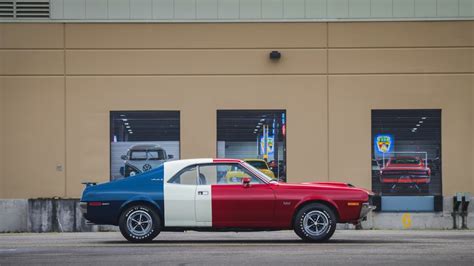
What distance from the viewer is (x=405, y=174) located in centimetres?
2722

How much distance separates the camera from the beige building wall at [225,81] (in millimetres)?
27000

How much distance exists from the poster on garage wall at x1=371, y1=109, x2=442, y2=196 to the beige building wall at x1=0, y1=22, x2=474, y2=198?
12.7 inches

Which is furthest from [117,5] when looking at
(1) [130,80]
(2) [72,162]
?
(2) [72,162]

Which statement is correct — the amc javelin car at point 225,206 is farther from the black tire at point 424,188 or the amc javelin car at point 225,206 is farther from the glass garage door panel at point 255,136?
the black tire at point 424,188

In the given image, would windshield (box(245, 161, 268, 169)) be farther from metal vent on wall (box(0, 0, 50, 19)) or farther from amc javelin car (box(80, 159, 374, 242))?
amc javelin car (box(80, 159, 374, 242))

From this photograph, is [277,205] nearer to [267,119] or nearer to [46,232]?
Answer: [46,232]

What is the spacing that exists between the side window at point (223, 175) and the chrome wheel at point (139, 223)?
1.03 metres

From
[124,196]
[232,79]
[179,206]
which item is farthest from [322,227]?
[232,79]

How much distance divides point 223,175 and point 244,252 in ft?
9.55

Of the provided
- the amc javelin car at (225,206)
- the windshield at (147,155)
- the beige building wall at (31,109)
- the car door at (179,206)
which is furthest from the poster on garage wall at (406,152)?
the car door at (179,206)

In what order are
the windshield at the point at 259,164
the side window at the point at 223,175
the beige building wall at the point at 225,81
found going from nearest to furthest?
A: the side window at the point at 223,175, the windshield at the point at 259,164, the beige building wall at the point at 225,81

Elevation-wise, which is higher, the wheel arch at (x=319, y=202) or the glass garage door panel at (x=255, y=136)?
the glass garage door panel at (x=255, y=136)

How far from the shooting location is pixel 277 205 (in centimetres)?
1625

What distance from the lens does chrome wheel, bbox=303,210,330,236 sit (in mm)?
16156
